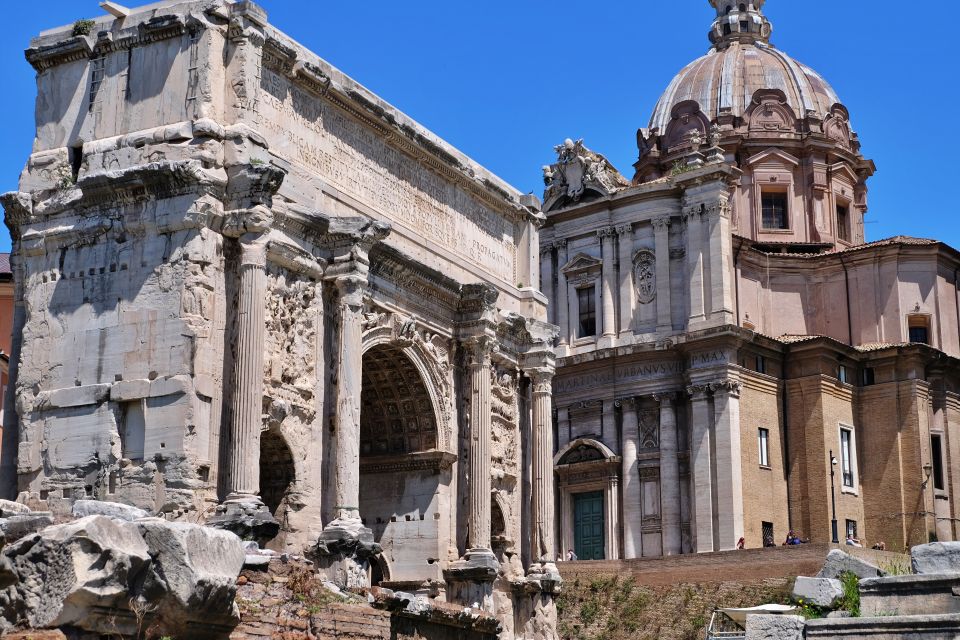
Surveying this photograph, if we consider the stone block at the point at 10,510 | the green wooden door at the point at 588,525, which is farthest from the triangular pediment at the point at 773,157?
the stone block at the point at 10,510

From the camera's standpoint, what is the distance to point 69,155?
1128 inches

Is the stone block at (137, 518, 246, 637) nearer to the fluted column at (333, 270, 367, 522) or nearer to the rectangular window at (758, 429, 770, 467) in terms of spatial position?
the fluted column at (333, 270, 367, 522)

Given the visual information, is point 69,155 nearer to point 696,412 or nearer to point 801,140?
point 696,412

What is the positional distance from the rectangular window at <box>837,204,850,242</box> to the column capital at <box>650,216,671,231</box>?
12.3m

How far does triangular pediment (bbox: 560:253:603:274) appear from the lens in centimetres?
5341

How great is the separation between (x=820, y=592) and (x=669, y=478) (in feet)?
103

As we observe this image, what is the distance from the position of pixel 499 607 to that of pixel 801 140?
31180 millimetres

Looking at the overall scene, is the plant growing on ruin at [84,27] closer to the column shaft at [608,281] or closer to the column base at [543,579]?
the column base at [543,579]

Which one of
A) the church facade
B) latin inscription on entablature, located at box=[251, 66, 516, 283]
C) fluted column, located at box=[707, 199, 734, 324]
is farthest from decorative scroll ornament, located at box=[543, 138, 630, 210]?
latin inscription on entablature, located at box=[251, 66, 516, 283]

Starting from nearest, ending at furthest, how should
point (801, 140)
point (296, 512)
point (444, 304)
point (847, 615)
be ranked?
point (847, 615) → point (296, 512) → point (444, 304) → point (801, 140)

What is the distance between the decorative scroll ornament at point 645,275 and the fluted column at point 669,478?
3812 millimetres

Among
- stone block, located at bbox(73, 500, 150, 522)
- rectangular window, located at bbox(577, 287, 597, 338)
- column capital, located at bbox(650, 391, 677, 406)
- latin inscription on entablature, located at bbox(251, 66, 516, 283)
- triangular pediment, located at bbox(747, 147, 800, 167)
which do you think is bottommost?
stone block, located at bbox(73, 500, 150, 522)

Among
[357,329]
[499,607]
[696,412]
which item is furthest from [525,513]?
[696,412]

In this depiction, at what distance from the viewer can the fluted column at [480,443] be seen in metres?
33.9
